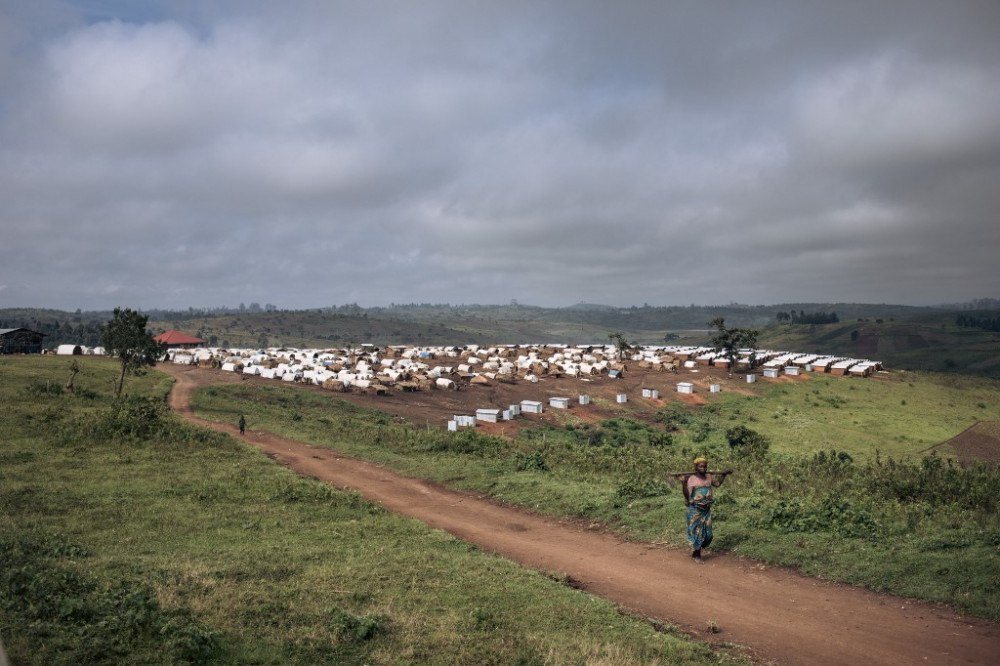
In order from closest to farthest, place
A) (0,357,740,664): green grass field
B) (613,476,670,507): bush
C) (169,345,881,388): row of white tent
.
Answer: (0,357,740,664): green grass field
(613,476,670,507): bush
(169,345,881,388): row of white tent

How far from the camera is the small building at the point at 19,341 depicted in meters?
62.6

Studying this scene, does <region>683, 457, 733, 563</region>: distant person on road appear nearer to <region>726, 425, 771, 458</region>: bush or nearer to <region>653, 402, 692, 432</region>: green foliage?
<region>726, 425, 771, 458</region>: bush

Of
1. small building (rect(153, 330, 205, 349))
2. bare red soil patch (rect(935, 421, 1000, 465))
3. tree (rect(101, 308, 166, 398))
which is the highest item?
tree (rect(101, 308, 166, 398))

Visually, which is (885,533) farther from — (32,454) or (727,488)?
(32,454)

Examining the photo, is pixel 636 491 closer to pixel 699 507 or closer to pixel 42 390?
pixel 699 507

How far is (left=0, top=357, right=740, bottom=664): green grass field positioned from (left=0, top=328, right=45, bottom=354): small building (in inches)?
2277

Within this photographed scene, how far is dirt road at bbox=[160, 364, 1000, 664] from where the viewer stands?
852cm

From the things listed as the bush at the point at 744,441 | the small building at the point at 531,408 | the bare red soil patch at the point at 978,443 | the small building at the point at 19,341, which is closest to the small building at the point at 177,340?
the small building at the point at 19,341

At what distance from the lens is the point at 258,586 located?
32.1ft

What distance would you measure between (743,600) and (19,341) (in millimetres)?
78782

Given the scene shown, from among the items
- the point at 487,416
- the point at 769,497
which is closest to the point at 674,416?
the point at 487,416

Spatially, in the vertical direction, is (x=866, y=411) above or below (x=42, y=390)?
below

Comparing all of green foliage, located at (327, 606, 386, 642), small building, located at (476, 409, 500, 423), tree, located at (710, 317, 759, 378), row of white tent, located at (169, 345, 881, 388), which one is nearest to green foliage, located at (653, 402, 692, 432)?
small building, located at (476, 409, 500, 423)

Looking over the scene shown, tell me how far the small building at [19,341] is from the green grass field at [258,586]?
57.8 m
